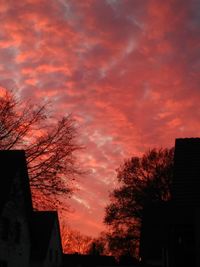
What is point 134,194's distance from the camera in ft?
178

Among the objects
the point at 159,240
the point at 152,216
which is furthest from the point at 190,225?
the point at 152,216

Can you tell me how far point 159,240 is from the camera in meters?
33.4

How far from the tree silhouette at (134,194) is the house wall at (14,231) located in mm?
25583

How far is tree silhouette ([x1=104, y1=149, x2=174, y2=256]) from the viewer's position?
175 ft

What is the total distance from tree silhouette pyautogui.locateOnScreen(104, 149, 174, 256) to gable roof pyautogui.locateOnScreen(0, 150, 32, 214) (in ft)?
87.3

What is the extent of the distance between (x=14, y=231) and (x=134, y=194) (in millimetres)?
28168

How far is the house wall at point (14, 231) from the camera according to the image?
26.3 meters

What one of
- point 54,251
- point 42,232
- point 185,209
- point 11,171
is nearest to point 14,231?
point 11,171

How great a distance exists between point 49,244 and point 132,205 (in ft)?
47.1

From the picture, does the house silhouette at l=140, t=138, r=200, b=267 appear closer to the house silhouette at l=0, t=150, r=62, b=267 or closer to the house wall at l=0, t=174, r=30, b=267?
the house silhouette at l=0, t=150, r=62, b=267

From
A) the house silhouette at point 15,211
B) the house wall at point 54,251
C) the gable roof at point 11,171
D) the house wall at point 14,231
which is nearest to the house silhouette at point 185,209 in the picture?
the gable roof at point 11,171

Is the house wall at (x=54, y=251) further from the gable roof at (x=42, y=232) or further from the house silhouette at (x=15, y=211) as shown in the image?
the house silhouette at (x=15, y=211)

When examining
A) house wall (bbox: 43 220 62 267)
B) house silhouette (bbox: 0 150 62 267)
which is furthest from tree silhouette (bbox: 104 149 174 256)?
house silhouette (bbox: 0 150 62 267)

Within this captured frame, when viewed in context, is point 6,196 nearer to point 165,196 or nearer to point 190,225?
point 190,225
